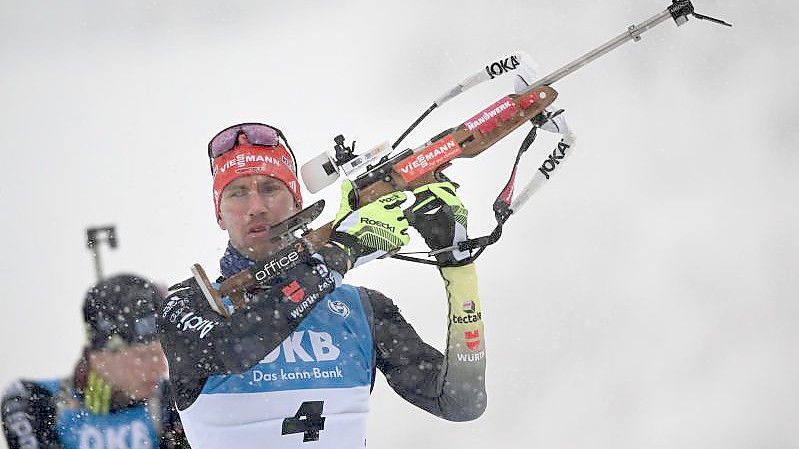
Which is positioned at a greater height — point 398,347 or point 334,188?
point 334,188

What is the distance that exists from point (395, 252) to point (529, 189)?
90 cm

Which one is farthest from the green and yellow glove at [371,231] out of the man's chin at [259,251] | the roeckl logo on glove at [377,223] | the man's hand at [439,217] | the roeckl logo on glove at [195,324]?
the roeckl logo on glove at [195,324]

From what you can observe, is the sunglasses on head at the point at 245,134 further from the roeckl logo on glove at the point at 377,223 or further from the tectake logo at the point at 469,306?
the tectake logo at the point at 469,306

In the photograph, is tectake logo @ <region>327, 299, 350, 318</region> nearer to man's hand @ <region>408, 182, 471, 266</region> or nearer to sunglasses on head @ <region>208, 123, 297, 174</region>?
man's hand @ <region>408, 182, 471, 266</region>

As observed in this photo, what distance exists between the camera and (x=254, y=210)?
3.45 metres

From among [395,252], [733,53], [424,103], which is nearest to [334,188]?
[424,103]

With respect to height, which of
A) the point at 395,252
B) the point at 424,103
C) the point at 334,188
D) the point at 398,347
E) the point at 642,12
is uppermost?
the point at 642,12

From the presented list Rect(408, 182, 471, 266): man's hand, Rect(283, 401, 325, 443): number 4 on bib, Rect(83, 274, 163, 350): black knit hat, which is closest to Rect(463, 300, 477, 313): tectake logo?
Rect(408, 182, 471, 266): man's hand

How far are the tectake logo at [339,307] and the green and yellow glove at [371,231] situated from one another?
1.08 ft

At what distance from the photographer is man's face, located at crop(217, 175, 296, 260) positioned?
3.38 metres

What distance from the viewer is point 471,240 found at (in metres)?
3.49

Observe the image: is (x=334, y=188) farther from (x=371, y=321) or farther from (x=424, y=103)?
(x=371, y=321)

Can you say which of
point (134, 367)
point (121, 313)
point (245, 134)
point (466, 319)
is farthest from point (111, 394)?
point (466, 319)

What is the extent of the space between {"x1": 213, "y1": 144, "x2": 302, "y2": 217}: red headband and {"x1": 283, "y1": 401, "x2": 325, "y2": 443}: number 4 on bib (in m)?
0.96
